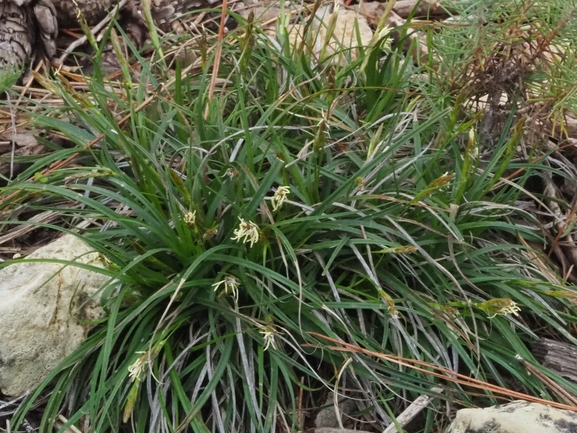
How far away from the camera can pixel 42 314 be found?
5.67 ft

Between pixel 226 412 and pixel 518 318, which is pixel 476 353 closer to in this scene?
pixel 518 318

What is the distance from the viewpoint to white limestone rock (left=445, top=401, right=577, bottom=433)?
133 centimetres

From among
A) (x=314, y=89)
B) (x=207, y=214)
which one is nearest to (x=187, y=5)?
(x=314, y=89)

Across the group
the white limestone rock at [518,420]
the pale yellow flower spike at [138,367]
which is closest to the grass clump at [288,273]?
the pale yellow flower spike at [138,367]

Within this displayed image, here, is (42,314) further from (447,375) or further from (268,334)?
(447,375)

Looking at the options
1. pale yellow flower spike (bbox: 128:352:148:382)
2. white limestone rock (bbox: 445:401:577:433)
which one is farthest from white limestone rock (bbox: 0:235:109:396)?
white limestone rock (bbox: 445:401:577:433)

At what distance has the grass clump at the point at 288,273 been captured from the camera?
5.56 ft

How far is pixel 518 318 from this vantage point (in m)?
1.95

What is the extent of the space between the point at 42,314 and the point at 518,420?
1.26m

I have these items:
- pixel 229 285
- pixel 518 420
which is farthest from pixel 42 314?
pixel 518 420

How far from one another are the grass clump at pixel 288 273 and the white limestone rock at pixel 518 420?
0.19m

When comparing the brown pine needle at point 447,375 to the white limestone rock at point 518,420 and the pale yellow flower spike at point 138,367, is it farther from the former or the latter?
the pale yellow flower spike at point 138,367

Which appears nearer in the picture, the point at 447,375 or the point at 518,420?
the point at 518,420

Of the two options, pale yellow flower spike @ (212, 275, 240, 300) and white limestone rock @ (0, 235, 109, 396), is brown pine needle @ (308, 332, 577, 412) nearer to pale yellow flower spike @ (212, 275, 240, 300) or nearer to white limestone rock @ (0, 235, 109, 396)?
pale yellow flower spike @ (212, 275, 240, 300)
